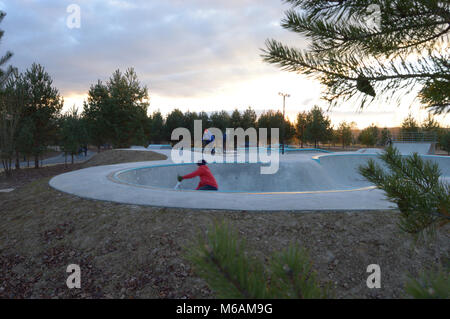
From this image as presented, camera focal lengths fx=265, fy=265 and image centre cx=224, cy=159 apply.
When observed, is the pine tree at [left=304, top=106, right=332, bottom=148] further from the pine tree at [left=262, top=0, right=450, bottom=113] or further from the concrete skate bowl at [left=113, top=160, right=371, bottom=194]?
the pine tree at [left=262, top=0, right=450, bottom=113]

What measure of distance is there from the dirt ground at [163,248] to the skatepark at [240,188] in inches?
21.6

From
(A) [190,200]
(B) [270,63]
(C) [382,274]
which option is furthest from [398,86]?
(A) [190,200]

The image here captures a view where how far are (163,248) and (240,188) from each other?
33.8 ft

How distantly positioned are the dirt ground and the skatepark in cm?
55

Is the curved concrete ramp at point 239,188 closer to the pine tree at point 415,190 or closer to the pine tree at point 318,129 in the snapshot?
the pine tree at point 415,190

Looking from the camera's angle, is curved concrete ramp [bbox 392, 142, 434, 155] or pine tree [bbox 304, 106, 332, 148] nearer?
curved concrete ramp [bbox 392, 142, 434, 155]

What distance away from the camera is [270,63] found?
2170mm

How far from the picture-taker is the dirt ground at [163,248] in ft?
14.3

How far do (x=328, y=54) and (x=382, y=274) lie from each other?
3.99m

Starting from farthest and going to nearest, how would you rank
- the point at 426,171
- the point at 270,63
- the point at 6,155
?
the point at 6,155 → the point at 270,63 → the point at 426,171

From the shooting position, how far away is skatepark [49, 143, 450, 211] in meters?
6.87

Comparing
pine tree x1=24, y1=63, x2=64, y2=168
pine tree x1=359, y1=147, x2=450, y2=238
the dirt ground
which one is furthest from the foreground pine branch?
pine tree x1=24, y1=63, x2=64, y2=168

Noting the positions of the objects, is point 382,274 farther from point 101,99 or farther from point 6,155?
point 101,99

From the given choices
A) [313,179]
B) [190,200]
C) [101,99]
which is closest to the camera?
[190,200]
